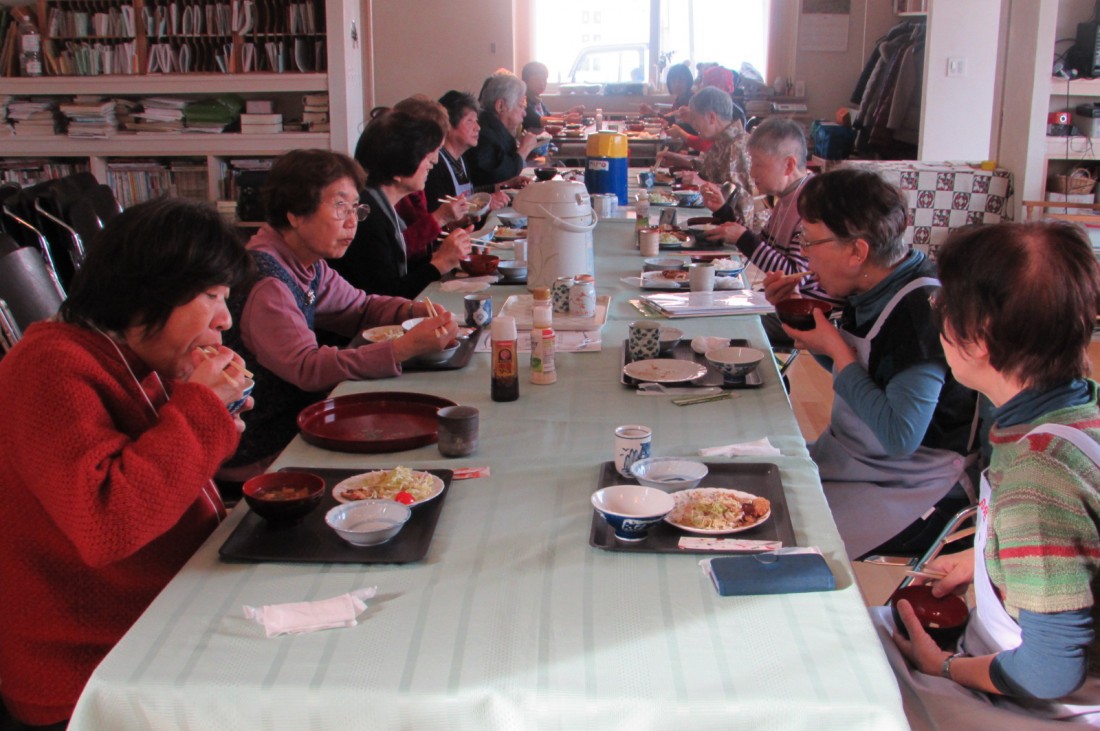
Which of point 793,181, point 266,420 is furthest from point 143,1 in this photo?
point 266,420

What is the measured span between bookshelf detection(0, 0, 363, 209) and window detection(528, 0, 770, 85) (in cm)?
337

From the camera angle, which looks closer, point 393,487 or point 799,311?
point 393,487

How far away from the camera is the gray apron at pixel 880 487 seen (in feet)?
6.73

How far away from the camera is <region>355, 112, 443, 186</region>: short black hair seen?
3.23 meters

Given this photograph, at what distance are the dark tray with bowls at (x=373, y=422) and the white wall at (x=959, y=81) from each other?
604 cm

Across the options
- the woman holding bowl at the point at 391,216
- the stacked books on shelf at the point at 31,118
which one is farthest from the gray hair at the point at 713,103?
the stacked books on shelf at the point at 31,118

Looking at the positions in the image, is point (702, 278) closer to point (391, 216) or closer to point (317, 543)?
point (391, 216)

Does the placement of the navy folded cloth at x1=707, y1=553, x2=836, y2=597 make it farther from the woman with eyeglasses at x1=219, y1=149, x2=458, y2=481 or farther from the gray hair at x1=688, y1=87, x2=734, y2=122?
the gray hair at x1=688, y1=87, x2=734, y2=122

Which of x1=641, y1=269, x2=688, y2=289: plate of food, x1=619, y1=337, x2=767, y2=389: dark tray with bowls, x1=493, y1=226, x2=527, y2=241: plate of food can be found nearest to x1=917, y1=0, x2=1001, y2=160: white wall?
x1=493, y1=226, x2=527, y2=241: plate of food

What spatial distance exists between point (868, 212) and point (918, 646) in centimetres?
92

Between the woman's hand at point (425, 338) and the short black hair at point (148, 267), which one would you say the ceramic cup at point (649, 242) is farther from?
the short black hair at point (148, 267)

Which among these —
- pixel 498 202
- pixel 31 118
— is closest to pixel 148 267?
pixel 498 202

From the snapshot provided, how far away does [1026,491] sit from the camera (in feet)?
3.98

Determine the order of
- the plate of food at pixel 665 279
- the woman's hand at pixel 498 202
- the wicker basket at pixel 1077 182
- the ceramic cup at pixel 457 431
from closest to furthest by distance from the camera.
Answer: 1. the ceramic cup at pixel 457 431
2. the plate of food at pixel 665 279
3. the woman's hand at pixel 498 202
4. the wicker basket at pixel 1077 182
